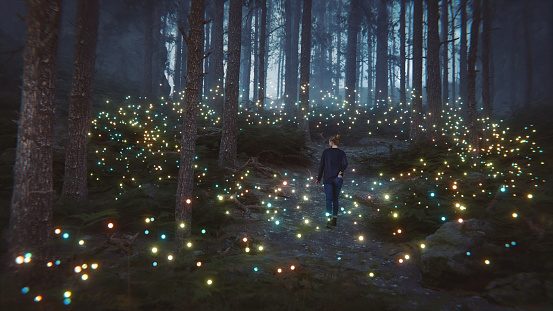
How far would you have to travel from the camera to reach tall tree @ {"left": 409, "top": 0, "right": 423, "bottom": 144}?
15.9 meters

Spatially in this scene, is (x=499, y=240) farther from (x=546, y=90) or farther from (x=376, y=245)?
(x=546, y=90)

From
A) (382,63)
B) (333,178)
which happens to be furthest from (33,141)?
(382,63)

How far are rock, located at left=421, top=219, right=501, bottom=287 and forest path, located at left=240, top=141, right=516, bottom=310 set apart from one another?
22 cm

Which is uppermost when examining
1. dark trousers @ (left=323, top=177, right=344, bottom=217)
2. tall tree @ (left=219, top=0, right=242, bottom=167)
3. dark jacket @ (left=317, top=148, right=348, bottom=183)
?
tall tree @ (left=219, top=0, right=242, bottom=167)

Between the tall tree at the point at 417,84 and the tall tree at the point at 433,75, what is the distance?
93 cm

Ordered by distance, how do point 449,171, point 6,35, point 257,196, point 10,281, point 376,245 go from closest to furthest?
point 10,281
point 376,245
point 257,196
point 449,171
point 6,35

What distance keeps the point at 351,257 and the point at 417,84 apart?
13.5 m

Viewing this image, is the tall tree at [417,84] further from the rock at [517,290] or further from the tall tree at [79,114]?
the tall tree at [79,114]

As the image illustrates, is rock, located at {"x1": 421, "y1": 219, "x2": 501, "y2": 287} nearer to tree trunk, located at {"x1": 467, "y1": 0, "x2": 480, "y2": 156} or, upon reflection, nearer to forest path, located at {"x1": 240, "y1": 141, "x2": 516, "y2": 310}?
forest path, located at {"x1": 240, "y1": 141, "x2": 516, "y2": 310}

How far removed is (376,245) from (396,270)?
1328 mm

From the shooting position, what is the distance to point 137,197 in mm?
6645

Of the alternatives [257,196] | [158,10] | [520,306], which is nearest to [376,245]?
[520,306]

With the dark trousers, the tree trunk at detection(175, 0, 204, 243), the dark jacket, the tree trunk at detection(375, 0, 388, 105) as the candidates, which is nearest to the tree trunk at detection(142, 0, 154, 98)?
the dark jacket

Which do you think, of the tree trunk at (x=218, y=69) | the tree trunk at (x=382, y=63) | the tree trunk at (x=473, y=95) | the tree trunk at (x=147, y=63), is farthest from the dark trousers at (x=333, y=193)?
the tree trunk at (x=382, y=63)
